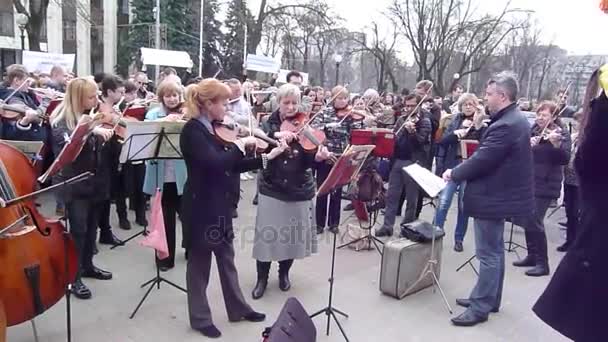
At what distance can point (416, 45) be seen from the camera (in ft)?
100

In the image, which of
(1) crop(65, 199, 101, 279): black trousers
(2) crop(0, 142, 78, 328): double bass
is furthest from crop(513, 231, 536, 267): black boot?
(2) crop(0, 142, 78, 328): double bass

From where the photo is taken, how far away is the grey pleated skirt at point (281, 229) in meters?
4.23

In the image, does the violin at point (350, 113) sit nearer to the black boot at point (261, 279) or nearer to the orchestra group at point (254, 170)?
the orchestra group at point (254, 170)

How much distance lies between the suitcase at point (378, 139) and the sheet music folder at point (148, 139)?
85.3 inches

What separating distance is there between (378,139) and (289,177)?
1687 millimetres

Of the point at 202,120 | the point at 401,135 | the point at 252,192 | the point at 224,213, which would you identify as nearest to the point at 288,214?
the point at 224,213

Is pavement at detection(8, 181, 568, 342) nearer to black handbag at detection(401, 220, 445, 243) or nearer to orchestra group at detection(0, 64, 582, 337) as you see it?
orchestra group at detection(0, 64, 582, 337)

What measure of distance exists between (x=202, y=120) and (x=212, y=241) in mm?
872

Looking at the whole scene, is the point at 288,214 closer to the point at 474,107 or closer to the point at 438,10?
the point at 474,107

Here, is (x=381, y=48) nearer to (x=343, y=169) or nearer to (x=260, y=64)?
(x=260, y=64)

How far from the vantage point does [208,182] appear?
3479mm

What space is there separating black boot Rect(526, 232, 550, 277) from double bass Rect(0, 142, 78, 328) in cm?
454

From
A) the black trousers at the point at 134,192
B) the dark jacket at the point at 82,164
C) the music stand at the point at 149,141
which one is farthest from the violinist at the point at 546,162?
the black trousers at the point at 134,192

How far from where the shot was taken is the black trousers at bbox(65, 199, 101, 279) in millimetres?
4113
